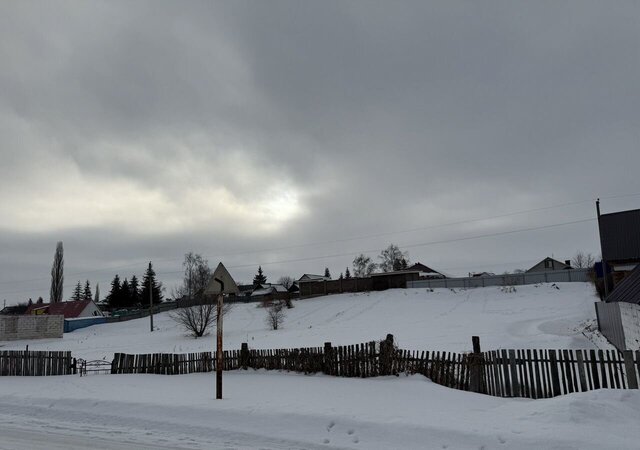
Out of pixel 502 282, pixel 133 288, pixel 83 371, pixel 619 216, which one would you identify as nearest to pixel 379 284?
Answer: pixel 502 282

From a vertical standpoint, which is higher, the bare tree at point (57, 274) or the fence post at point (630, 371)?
the bare tree at point (57, 274)

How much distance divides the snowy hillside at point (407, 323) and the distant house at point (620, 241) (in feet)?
12.4

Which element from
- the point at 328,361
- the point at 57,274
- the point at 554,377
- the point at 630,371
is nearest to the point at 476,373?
the point at 554,377

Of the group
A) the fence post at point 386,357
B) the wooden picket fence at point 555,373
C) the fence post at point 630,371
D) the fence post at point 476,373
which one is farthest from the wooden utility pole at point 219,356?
the fence post at point 630,371

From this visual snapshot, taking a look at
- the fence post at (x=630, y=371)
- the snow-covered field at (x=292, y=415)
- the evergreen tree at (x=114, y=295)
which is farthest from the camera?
the evergreen tree at (x=114, y=295)

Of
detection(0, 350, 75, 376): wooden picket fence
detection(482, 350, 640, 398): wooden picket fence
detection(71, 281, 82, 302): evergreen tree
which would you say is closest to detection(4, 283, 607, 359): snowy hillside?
detection(482, 350, 640, 398): wooden picket fence

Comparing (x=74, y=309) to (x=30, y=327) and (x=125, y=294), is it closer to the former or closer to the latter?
(x=30, y=327)

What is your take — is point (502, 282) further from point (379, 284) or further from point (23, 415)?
point (23, 415)

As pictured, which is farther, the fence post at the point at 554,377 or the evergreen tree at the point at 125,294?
the evergreen tree at the point at 125,294

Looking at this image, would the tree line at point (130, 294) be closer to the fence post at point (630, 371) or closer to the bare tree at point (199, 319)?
the bare tree at point (199, 319)

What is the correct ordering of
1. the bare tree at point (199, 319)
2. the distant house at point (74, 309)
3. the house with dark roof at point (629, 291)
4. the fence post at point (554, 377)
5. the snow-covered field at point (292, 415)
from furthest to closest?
1. the distant house at point (74, 309)
2. the bare tree at point (199, 319)
3. the house with dark roof at point (629, 291)
4. the fence post at point (554, 377)
5. the snow-covered field at point (292, 415)

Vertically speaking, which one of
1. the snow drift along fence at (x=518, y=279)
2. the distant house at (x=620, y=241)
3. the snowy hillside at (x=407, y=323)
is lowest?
the snowy hillside at (x=407, y=323)

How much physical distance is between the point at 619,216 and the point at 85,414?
112 feet

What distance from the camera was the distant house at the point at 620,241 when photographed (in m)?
30.8
